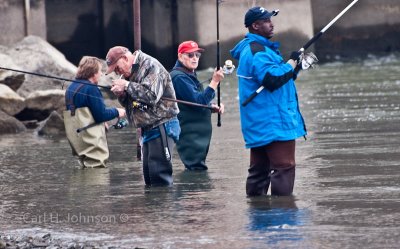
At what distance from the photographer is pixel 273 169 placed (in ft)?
33.2

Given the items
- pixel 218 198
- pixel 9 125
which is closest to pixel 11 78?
pixel 9 125

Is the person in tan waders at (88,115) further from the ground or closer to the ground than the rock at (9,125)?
further from the ground

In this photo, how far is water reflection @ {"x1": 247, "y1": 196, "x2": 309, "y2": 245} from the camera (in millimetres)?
8680

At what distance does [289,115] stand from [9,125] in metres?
8.91

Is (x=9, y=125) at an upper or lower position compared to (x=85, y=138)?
lower

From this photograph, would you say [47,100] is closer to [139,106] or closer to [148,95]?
[139,106]

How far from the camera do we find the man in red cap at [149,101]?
1095 cm

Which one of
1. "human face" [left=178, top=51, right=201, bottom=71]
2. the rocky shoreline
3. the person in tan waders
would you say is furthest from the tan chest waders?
the rocky shoreline

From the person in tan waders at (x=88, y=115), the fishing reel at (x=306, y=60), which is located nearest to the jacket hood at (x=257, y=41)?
the fishing reel at (x=306, y=60)

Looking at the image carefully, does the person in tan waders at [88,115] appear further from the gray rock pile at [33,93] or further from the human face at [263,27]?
the human face at [263,27]

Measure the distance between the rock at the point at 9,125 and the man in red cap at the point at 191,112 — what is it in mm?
5670

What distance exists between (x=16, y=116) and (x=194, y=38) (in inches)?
521

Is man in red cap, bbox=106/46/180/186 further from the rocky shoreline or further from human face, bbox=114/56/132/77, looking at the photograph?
the rocky shoreline

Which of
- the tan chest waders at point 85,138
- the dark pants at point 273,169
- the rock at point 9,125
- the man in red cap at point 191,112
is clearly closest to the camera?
the dark pants at point 273,169
